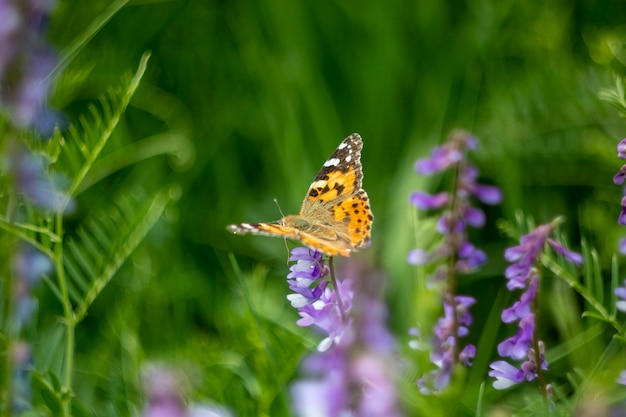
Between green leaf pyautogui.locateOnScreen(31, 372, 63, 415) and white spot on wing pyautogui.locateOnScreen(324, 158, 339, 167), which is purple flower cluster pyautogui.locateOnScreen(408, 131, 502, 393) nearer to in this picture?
white spot on wing pyautogui.locateOnScreen(324, 158, 339, 167)

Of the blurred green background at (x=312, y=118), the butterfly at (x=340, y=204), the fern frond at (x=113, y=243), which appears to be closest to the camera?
the butterfly at (x=340, y=204)

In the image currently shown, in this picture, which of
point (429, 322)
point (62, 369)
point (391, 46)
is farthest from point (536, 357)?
point (391, 46)

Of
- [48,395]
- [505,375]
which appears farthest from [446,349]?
[48,395]

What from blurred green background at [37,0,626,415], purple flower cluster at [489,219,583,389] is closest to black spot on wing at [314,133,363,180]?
purple flower cluster at [489,219,583,389]

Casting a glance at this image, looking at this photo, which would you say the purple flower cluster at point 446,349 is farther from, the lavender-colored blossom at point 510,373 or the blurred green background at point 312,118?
the blurred green background at point 312,118

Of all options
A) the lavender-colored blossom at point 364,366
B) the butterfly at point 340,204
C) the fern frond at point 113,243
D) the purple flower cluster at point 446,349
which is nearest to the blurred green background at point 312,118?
the fern frond at point 113,243

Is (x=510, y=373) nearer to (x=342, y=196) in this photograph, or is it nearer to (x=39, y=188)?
(x=342, y=196)
